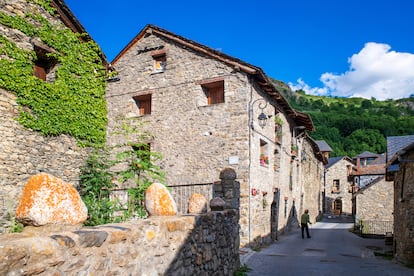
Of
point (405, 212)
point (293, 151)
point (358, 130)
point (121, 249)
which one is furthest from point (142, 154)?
point (358, 130)

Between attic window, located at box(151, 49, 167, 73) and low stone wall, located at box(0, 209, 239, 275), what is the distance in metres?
9.17

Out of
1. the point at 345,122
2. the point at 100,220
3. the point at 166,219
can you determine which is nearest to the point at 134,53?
the point at 100,220

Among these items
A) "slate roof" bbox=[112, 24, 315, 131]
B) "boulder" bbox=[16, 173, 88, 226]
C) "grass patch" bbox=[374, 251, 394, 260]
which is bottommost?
"grass patch" bbox=[374, 251, 394, 260]

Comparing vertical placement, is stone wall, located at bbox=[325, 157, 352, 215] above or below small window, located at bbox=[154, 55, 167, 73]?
below

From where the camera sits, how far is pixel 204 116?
41.7 feet

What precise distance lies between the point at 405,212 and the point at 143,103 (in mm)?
10532

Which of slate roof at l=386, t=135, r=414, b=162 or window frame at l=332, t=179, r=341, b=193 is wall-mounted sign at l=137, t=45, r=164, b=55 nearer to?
slate roof at l=386, t=135, r=414, b=162

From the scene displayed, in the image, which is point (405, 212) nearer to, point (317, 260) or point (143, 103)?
point (317, 260)

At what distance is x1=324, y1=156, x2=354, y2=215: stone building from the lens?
3794 cm

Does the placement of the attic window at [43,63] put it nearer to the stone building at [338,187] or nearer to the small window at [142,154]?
the small window at [142,154]

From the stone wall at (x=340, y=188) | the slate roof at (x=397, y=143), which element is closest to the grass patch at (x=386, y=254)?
Result: the slate roof at (x=397, y=143)

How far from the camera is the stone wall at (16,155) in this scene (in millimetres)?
7582

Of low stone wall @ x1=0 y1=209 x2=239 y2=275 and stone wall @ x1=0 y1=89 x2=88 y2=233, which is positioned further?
stone wall @ x1=0 y1=89 x2=88 y2=233

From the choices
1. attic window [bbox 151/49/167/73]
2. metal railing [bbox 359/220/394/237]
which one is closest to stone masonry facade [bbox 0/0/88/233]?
attic window [bbox 151/49/167/73]
